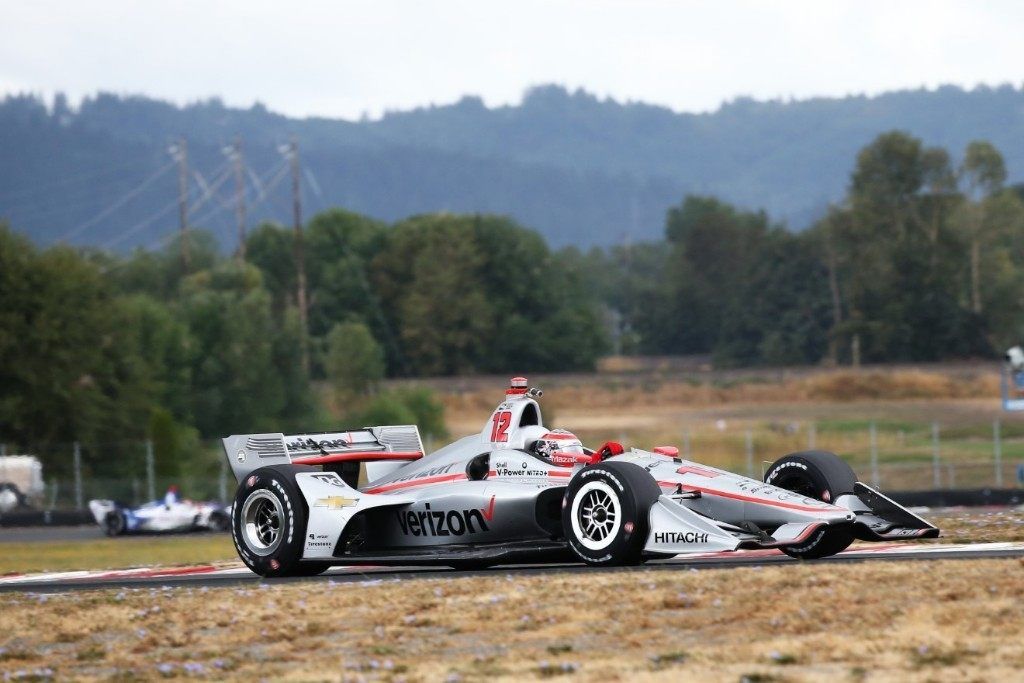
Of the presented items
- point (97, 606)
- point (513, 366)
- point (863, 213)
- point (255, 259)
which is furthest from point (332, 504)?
point (255, 259)

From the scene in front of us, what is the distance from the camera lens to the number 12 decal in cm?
1512

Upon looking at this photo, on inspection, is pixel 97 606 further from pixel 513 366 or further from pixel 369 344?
pixel 513 366

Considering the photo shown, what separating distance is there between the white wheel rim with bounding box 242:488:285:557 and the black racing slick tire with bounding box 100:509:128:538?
966 inches

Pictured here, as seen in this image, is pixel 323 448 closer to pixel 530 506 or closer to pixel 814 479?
pixel 530 506

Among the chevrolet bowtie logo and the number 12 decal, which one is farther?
the number 12 decal

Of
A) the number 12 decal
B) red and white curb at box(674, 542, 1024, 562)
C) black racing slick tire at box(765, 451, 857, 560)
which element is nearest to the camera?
black racing slick tire at box(765, 451, 857, 560)

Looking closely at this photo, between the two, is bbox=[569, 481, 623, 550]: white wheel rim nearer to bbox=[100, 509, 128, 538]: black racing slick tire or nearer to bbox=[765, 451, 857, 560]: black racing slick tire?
bbox=[765, 451, 857, 560]: black racing slick tire

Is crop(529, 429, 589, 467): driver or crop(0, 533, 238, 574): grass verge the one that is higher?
crop(529, 429, 589, 467): driver

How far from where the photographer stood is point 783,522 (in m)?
13.6

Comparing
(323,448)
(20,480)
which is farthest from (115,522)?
(323,448)

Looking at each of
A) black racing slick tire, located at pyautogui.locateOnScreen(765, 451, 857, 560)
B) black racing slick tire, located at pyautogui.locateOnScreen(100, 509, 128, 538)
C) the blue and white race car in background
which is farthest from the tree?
black racing slick tire, located at pyautogui.locateOnScreen(765, 451, 857, 560)

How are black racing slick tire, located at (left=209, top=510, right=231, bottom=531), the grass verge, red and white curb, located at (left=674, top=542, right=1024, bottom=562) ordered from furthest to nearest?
black racing slick tire, located at (left=209, top=510, right=231, bottom=531)
the grass verge
red and white curb, located at (left=674, top=542, right=1024, bottom=562)

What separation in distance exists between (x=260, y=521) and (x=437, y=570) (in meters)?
1.64

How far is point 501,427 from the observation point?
15.1m
